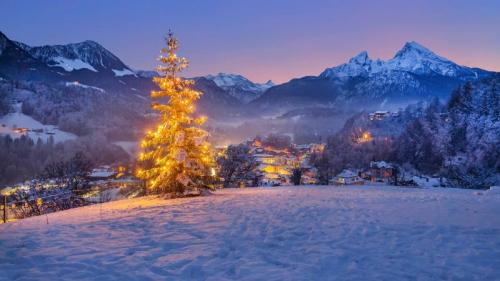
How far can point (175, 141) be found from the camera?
718 inches

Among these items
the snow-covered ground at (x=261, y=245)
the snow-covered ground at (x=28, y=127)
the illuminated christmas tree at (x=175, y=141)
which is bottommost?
the snow-covered ground at (x=261, y=245)

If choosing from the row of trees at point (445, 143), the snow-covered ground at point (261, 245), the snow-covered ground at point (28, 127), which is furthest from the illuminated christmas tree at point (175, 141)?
the snow-covered ground at point (28, 127)

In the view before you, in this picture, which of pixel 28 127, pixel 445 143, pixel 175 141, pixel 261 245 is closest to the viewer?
pixel 261 245

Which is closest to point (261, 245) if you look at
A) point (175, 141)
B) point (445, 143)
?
point (175, 141)

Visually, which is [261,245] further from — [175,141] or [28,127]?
[28,127]

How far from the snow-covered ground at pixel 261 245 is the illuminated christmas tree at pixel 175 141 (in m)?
5.53

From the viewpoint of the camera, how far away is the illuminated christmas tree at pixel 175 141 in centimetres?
1842

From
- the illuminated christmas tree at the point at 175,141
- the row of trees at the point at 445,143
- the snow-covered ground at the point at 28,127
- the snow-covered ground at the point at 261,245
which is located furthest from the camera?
the snow-covered ground at the point at 28,127

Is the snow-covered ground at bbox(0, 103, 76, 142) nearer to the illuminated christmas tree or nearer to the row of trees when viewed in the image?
the row of trees

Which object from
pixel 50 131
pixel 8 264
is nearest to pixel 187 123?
pixel 8 264

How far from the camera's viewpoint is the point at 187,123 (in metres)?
19.5

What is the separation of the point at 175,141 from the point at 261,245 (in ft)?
37.9

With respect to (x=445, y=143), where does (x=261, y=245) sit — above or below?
below

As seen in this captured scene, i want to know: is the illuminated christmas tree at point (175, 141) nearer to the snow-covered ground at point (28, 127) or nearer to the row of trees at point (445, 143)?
the row of trees at point (445, 143)
